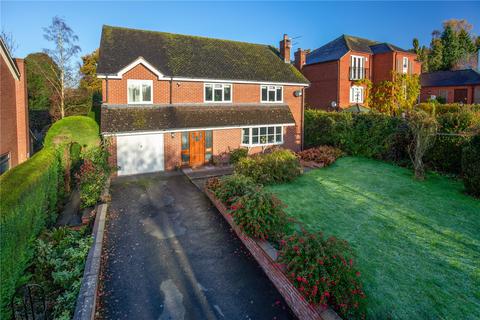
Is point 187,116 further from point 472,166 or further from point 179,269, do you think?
point 472,166

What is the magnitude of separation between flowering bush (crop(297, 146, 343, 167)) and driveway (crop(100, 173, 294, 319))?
8.19 m

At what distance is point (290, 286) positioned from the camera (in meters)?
6.41

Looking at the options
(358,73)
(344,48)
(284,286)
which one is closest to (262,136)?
(284,286)

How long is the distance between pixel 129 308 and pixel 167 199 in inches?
276

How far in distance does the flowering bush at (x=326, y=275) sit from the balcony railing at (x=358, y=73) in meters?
28.2

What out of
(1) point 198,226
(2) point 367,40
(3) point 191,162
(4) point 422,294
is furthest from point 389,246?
(2) point 367,40

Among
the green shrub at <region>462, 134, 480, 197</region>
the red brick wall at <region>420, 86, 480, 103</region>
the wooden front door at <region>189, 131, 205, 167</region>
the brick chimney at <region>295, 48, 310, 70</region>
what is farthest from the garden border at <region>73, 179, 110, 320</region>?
the red brick wall at <region>420, 86, 480, 103</region>

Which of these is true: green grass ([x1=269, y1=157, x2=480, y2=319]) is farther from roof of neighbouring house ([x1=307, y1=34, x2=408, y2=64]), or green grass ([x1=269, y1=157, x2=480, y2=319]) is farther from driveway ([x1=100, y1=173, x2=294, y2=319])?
roof of neighbouring house ([x1=307, y1=34, x2=408, y2=64])

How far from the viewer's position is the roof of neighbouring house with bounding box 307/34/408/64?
101ft

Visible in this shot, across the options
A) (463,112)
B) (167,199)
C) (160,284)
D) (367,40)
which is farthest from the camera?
(367,40)

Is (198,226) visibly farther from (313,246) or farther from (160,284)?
(313,246)

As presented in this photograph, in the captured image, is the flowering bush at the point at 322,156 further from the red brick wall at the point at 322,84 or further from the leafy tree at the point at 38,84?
the leafy tree at the point at 38,84

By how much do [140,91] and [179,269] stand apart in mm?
12655

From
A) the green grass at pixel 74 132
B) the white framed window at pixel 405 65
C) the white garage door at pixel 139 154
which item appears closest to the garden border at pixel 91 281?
the white garage door at pixel 139 154
